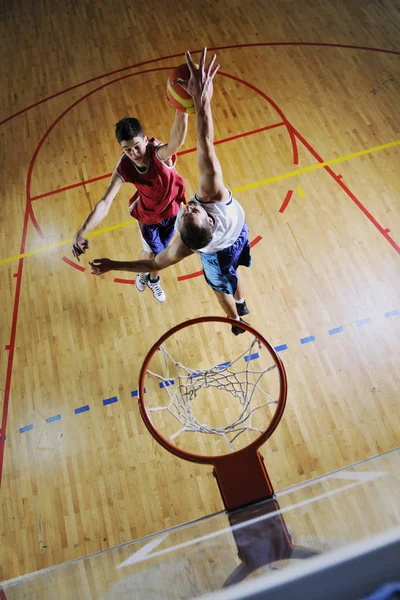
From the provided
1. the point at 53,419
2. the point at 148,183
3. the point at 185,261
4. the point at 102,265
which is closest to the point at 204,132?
the point at 148,183

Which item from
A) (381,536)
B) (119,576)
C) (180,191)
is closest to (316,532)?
(381,536)

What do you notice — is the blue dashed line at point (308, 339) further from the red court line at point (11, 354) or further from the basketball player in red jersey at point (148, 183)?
the red court line at point (11, 354)

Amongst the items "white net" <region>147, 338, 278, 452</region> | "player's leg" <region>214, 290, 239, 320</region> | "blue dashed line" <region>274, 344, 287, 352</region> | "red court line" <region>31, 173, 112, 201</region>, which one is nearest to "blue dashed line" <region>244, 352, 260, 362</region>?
"white net" <region>147, 338, 278, 452</region>

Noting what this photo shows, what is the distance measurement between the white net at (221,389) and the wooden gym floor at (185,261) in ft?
0.72

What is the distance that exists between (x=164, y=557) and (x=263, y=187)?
3.27 m

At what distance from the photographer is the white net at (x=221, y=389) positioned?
3.57 meters

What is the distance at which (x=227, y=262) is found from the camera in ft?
10.8

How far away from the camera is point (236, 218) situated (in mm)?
3062

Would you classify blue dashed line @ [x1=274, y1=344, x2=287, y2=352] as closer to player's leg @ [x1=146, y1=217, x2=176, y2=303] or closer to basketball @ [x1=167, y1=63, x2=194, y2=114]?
player's leg @ [x1=146, y1=217, x2=176, y2=303]

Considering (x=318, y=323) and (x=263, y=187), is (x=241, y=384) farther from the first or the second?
(x=263, y=187)

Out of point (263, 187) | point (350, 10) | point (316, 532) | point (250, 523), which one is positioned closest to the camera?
point (316, 532)

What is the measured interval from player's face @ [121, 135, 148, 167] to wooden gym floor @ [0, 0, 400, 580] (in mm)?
1218

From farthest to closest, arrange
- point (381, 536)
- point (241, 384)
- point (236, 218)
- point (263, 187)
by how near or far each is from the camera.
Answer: point (263, 187)
point (241, 384)
point (236, 218)
point (381, 536)

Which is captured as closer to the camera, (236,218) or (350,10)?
(236,218)
